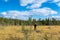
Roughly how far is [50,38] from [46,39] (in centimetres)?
23

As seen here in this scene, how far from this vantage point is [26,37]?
6.78 meters

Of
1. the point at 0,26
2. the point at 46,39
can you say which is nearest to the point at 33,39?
the point at 46,39

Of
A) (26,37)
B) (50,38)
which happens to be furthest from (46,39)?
(26,37)

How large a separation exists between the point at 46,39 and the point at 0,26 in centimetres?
1445

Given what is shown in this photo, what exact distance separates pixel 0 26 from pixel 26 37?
14.4 metres

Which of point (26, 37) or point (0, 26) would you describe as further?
point (0, 26)

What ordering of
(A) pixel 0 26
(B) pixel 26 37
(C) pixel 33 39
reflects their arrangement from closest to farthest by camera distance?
(B) pixel 26 37 < (C) pixel 33 39 < (A) pixel 0 26

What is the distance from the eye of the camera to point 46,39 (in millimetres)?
7023

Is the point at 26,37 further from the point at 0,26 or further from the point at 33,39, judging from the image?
the point at 0,26

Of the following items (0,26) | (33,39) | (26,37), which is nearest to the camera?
(26,37)

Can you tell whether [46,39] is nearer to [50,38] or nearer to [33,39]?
[50,38]

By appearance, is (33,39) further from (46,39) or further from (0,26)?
(0,26)

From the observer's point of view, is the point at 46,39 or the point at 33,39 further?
the point at 33,39

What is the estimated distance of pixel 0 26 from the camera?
67.6 feet
